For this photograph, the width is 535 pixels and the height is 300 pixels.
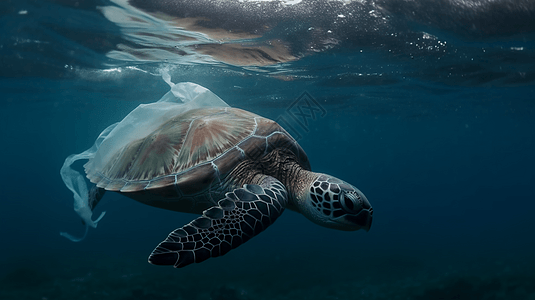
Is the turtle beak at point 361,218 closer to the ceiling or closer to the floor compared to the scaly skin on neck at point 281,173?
closer to the floor

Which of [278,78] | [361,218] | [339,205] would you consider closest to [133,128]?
[339,205]

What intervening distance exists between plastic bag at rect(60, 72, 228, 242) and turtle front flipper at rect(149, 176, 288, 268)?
2.05 meters

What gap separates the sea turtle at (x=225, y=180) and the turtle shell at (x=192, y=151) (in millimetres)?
10

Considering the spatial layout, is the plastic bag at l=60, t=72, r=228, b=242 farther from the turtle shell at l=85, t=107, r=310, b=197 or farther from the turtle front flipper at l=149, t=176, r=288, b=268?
the turtle front flipper at l=149, t=176, r=288, b=268

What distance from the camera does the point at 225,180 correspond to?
3117mm

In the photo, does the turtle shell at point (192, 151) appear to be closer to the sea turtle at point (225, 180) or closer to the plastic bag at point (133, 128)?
the sea turtle at point (225, 180)

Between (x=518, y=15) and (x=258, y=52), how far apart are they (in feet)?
20.1

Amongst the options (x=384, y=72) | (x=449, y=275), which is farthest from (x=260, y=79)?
(x=449, y=275)

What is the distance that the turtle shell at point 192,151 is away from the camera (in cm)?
304

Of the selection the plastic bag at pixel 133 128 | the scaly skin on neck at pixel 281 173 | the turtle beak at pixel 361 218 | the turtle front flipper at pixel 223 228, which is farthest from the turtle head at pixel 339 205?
the plastic bag at pixel 133 128

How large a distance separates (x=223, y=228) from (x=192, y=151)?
1.18m

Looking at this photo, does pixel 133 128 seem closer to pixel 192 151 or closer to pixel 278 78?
pixel 192 151

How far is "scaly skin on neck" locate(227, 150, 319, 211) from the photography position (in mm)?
3162

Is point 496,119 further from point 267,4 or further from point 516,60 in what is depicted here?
point 267,4
